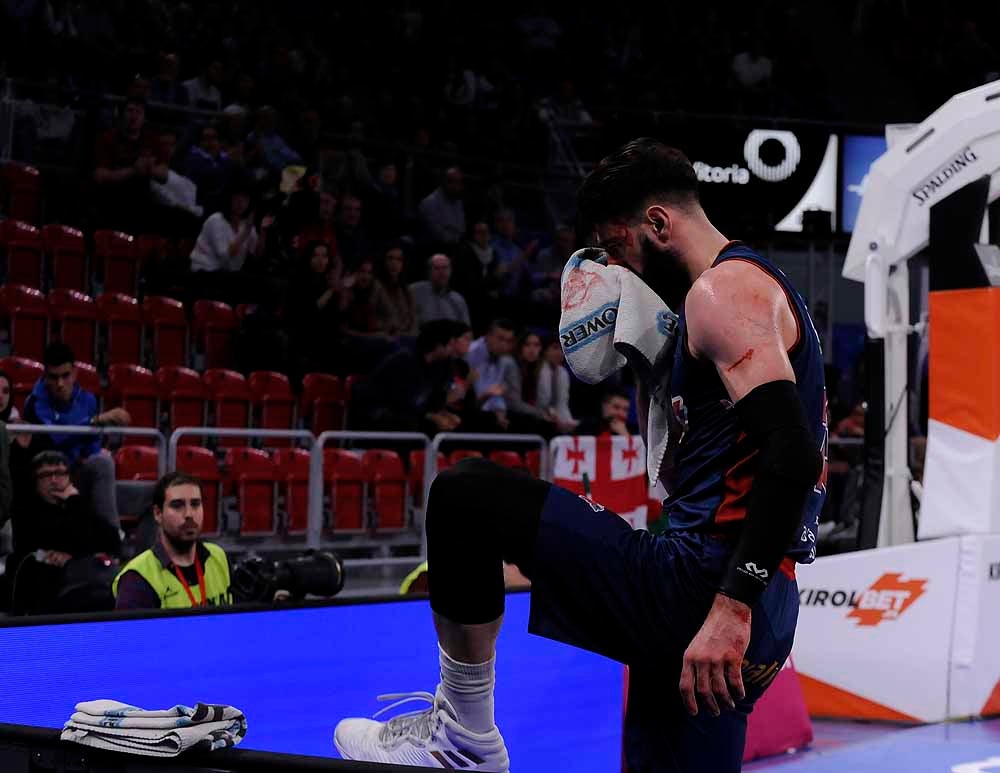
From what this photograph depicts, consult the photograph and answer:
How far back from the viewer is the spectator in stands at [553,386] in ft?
38.1

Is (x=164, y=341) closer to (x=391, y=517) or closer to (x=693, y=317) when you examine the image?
(x=391, y=517)

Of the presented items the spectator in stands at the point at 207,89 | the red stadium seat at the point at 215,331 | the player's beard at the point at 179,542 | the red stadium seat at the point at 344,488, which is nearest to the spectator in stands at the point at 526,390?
the red stadium seat at the point at 344,488

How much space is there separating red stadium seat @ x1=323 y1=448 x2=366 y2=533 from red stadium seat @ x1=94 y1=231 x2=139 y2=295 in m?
2.54

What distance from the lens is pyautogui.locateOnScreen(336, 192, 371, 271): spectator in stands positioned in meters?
12.0

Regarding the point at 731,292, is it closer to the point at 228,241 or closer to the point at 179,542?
the point at 179,542

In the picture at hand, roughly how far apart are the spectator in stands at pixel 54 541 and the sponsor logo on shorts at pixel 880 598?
370 centimetres

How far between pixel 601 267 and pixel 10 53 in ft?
→ 33.8

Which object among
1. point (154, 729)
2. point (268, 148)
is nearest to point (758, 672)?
point (154, 729)

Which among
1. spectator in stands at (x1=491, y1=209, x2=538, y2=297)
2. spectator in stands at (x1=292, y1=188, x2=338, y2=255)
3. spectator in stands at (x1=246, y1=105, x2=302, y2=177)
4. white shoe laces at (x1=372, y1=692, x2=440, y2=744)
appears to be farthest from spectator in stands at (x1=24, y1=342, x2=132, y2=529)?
spectator in stands at (x1=491, y1=209, x2=538, y2=297)

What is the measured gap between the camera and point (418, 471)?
10258mm

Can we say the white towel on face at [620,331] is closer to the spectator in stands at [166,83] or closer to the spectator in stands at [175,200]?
the spectator in stands at [175,200]

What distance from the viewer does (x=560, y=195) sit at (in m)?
15.1

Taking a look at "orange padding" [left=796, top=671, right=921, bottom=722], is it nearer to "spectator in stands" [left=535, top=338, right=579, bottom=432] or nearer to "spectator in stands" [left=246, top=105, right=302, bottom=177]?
"spectator in stands" [left=535, top=338, right=579, bottom=432]

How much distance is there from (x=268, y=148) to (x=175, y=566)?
6.98 meters
